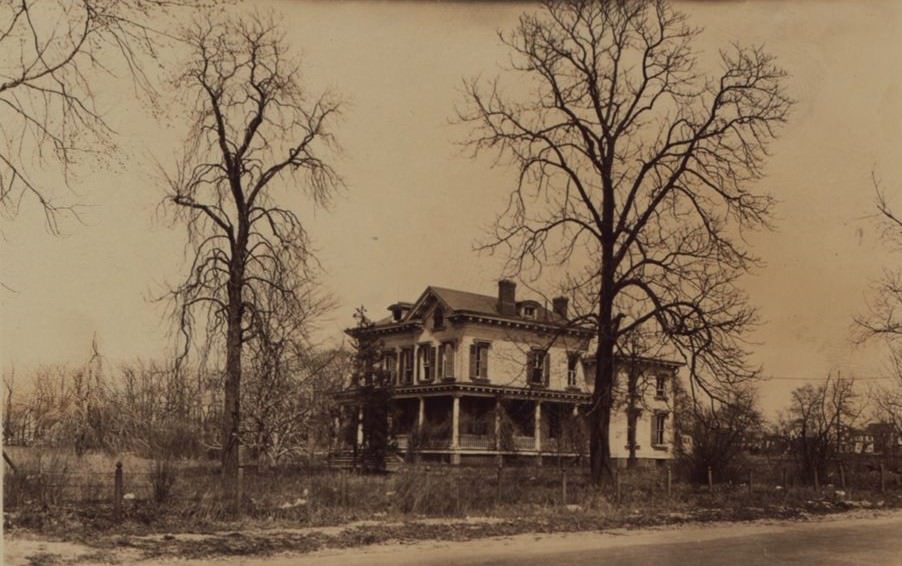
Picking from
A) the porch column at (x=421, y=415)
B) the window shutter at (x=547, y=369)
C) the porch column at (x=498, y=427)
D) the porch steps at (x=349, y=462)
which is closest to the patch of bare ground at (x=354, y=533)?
the porch steps at (x=349, y=462)

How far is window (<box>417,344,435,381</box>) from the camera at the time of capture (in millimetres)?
43000

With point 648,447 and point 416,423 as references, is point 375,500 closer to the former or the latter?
point 416,423

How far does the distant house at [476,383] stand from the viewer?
40938 millimetres

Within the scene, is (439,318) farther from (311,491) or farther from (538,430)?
(311,491)

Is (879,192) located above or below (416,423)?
above

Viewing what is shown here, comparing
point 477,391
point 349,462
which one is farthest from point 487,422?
point 349,462

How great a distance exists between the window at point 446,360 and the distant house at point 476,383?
0.15 ft

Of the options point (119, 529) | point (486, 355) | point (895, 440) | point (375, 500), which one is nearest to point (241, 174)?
point (375, 500)

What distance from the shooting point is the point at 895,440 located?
38.6 meters

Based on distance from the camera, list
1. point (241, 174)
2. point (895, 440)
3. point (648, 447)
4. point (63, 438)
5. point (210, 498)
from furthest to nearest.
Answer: point (648, 447) < point (895, 440) < point (63, 438) < point (241, 174) < point (210, 498)

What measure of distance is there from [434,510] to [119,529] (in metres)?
6.32

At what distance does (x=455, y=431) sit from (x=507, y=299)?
7485mm

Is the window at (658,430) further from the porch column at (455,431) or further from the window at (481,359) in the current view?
the porch column at (455,431)

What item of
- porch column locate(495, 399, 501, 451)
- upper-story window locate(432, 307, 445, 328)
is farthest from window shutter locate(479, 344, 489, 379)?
upper-story window locate(432, 307, 445, 328)
